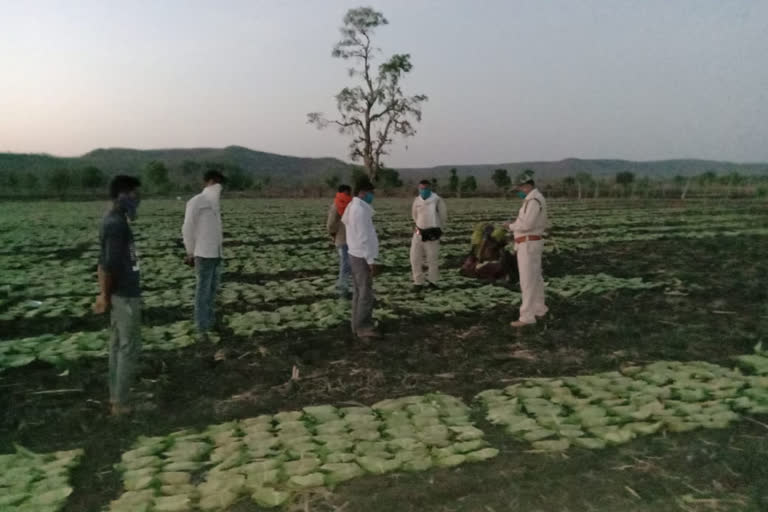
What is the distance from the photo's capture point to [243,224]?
22.7m

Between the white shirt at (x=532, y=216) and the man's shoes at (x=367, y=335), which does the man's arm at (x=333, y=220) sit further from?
the white shirt at (x=532, y=216)

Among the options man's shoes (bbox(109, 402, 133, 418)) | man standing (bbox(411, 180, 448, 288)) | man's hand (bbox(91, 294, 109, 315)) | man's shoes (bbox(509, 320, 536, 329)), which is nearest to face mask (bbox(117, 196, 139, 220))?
man's hand (bbox(91, 294, 109, 315))

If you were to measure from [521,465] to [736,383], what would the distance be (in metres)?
2.62

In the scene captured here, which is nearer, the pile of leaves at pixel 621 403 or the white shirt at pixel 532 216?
the pile of leaves at pixel 621 403

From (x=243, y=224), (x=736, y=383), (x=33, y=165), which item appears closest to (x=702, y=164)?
(x=33, y=165)

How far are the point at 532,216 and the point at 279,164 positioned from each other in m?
119

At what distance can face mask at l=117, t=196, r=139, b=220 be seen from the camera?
489cm

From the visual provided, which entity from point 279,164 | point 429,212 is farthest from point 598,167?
point 429,212

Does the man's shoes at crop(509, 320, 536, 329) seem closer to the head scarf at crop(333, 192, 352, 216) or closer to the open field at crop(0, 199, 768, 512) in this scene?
the open field at crop(0, 199, 768, 512)

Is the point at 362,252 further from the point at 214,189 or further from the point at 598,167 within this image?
the point at 598,167

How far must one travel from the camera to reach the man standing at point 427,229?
9.88 metres

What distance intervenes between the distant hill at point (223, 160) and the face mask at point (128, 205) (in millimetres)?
101195

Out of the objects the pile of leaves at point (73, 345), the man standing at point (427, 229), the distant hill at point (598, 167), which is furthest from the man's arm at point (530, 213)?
the distant hill at point (598, 167)

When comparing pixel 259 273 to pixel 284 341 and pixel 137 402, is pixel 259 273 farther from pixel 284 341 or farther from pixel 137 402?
pixel 137 402
